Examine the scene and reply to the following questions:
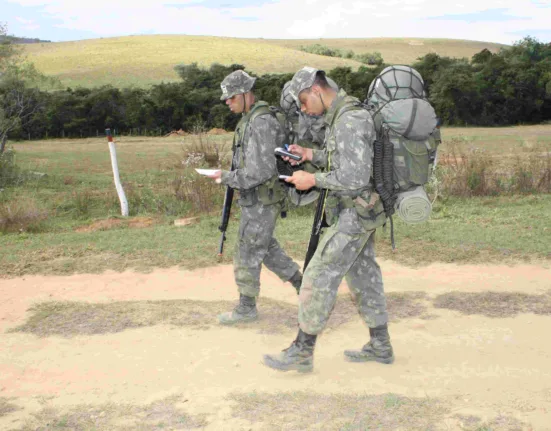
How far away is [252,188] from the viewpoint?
16.4ft

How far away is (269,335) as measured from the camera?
16.5ft

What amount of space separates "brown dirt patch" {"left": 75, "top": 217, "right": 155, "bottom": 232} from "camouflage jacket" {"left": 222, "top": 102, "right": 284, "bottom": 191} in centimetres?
463

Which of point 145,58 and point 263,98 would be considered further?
point 145,58

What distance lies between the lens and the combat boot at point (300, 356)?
4285 mm

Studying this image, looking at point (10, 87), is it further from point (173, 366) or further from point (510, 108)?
point (510, 108)

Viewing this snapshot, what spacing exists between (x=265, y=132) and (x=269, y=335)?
4.83ft

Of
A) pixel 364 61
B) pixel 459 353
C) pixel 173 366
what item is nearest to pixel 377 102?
pixel 459 353

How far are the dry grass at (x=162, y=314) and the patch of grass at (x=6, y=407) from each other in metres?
1.09

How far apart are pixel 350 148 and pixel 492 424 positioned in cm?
165

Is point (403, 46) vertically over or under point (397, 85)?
over

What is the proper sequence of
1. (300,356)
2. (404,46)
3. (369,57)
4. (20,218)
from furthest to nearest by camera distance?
(404,46) < (369,57) < (20,218) < (300,356)

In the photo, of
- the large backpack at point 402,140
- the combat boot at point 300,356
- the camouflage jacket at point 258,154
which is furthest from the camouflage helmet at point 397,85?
the combat boot at point 300,356

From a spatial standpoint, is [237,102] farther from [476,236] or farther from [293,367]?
[476,236]

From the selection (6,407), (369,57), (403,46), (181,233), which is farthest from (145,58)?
(6,407)
